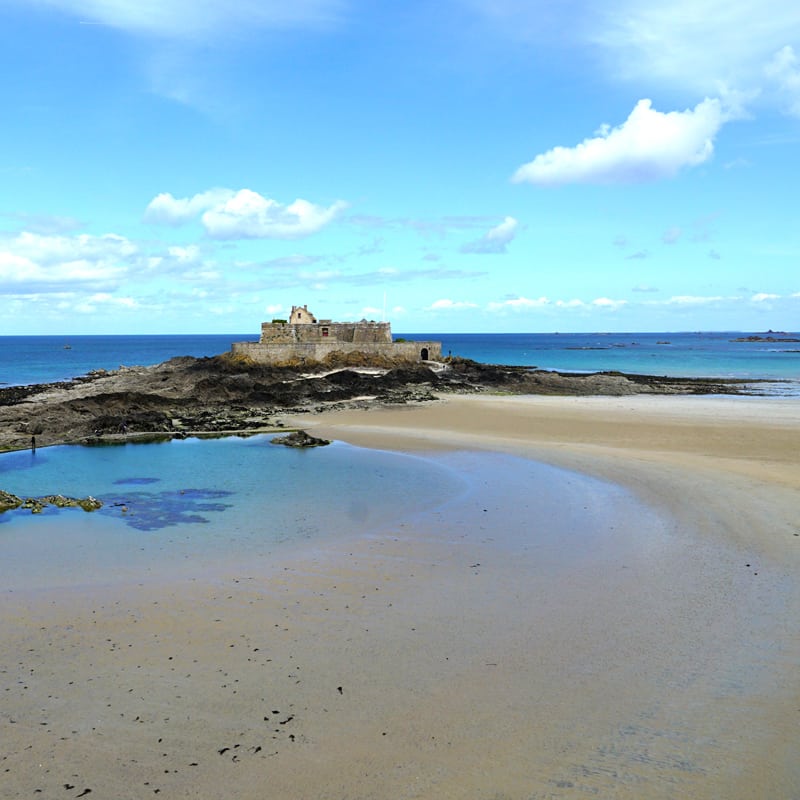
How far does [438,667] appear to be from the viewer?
6.91m

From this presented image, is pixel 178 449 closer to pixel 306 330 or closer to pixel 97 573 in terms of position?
pixel 97 573

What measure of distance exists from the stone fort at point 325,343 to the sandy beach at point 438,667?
3582 cm

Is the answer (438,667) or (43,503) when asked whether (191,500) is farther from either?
(438,667)

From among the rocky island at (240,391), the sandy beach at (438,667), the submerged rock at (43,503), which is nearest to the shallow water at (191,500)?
the submerged rock at (43,503)

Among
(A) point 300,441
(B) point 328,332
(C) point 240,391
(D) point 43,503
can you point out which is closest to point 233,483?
(D) point 43,503

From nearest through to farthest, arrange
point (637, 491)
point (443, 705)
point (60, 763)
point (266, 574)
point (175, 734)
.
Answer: point (60, 763)
point (175, 734)
point (443, 705)
point (266, 574)
point (637, 491)

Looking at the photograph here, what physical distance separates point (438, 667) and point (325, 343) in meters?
42.1

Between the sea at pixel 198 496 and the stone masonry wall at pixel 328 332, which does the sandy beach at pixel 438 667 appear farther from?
the stone masonry wall at pixel 328 332

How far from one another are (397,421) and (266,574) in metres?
18.5

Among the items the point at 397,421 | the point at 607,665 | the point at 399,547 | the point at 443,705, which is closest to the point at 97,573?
the point at 399,547

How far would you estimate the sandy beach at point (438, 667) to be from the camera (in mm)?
5230

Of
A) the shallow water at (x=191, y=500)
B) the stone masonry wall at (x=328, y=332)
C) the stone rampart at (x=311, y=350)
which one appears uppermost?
the stone masonry wall at (x=328, y=332)

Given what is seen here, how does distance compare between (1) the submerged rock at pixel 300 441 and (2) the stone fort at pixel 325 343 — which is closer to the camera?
(1) the submerged rock at pixel 300 441

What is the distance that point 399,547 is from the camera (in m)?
11.2
